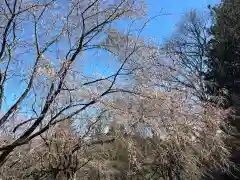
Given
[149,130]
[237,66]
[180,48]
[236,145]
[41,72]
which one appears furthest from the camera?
[180,48]

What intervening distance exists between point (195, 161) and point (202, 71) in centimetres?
1258

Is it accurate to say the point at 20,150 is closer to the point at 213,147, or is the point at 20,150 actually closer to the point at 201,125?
the point at 201,125

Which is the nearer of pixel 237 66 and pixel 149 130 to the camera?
pixel 149 130

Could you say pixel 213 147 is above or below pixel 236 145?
below

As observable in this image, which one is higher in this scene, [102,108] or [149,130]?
[102,108]

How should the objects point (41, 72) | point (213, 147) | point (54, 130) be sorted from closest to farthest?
point (41, 72) → point (54, 130) → point (213, 147)

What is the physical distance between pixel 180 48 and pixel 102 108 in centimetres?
1614

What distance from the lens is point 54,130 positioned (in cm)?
798

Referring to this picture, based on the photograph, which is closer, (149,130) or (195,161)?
(149,130)

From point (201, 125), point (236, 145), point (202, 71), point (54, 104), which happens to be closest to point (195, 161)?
point (201, 125)

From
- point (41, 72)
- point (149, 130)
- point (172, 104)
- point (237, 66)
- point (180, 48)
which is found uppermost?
point (180, 48)

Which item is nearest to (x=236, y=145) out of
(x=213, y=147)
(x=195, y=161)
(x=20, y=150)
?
(x=195, y=161)

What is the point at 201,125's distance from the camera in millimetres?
8578

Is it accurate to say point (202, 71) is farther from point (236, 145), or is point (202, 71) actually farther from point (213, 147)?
point (213, 147)
